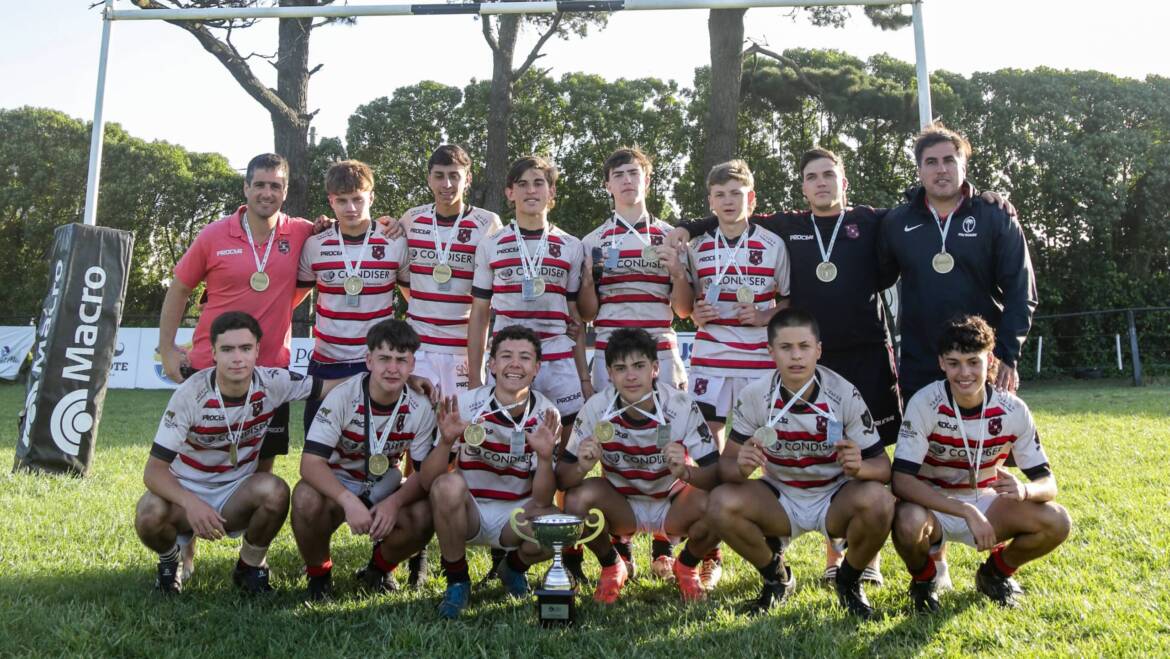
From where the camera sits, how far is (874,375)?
12.9ft

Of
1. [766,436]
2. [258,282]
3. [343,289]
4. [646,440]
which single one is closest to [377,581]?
[646,440]

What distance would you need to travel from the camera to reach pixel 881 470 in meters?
3.45

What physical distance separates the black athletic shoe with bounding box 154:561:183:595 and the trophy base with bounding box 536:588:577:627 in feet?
5.33

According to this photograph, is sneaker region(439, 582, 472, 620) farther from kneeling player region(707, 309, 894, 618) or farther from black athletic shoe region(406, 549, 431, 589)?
kneeling player region(707, 309, 894, 618)

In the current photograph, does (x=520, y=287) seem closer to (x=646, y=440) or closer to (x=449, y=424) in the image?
(x=449, y=424)

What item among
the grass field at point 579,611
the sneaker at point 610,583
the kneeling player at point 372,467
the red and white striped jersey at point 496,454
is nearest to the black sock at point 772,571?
the grass field at point 579,611

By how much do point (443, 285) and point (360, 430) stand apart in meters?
0.93

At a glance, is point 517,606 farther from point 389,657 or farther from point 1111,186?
point 1111,186

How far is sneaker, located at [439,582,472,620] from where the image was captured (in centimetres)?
325

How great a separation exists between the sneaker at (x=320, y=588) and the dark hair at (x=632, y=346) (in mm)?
1542

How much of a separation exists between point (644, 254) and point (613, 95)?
17736 mm

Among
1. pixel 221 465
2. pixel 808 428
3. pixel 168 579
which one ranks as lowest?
pixel 168 579

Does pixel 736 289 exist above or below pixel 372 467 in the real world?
above

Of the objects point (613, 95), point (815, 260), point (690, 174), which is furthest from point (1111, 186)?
point (815, 260)
